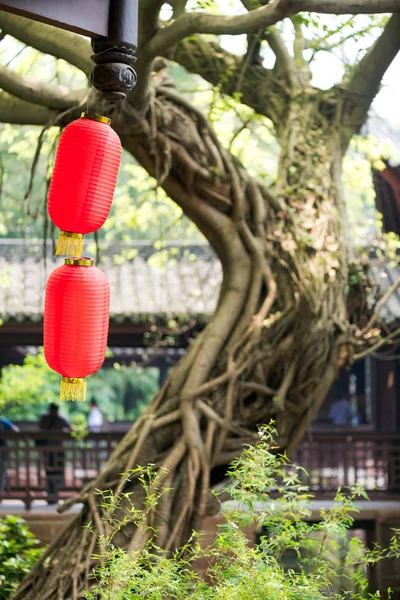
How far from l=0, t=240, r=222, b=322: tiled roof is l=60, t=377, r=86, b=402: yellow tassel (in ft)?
16.3

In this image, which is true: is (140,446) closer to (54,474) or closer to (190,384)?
(190,384)

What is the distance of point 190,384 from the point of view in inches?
169

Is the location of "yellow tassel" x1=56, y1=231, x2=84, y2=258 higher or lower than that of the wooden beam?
lower

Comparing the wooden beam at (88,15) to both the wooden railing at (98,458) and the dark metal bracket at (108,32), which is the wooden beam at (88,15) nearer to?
the dark metal bracket at (108,32)

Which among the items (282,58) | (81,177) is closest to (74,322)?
(81,177)

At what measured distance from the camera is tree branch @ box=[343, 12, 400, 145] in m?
4.37

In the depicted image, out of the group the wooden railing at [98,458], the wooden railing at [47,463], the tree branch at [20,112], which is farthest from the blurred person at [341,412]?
the tree branch at [20,112]

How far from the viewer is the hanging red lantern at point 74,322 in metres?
2.93

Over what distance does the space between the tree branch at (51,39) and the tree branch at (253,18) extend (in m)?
0.33

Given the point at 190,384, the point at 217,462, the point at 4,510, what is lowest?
the point at 4,510

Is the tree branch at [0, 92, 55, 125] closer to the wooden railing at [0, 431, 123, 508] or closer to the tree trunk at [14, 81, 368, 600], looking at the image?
the tree trunk at [14, 81, 368, 600]

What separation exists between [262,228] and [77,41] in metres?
1.51

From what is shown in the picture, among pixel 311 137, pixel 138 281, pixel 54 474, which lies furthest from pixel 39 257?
pixel 311 137

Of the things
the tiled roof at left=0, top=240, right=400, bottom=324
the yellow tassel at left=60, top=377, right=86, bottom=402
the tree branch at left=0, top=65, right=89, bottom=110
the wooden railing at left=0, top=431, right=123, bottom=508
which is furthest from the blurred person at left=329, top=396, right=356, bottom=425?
the yellow tassel at left=60, top=377, right=86, bottom=402
